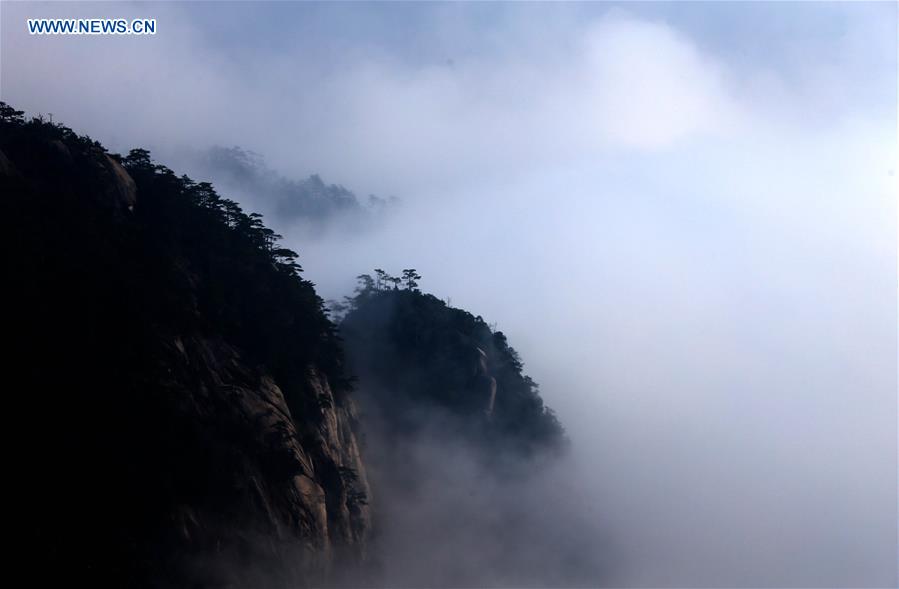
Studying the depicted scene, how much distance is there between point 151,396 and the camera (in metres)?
53.8

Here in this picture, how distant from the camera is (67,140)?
65.6 metres

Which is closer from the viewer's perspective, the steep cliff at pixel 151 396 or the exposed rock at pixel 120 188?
the steep cliff at pixel 151 396

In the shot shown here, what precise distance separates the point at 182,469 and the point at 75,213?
1833cm

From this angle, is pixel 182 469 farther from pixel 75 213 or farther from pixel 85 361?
pixel 75 213

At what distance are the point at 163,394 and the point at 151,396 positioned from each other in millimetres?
975

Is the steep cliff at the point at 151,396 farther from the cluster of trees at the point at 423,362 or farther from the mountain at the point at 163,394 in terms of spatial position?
the cluster of trees at the point at 423,362

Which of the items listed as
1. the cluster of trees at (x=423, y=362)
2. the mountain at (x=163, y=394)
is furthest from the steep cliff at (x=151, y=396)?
Result: the cluster of trees at (x=423, y=362)

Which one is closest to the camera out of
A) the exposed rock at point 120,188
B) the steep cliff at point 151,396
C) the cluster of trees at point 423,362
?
the steep cliff at point 151,396

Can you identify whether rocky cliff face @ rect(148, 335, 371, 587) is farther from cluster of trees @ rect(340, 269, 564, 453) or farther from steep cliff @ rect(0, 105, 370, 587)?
cluster of trees @ rect(340, 269, 564, 453)

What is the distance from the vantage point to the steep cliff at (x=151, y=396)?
47.1m

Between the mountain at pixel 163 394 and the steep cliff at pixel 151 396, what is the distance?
0.38 ft

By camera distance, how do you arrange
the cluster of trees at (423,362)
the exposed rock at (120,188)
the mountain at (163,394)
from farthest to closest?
the cluster of trees at (423,362)
the exposed rock at (120,188)
the mountain at (163,394)

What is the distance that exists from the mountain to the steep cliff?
116 mm

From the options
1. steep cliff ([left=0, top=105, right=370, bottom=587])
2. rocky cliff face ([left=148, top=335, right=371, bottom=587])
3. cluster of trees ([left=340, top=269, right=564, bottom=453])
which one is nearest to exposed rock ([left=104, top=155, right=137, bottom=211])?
steep cliff ([left=0, top=105, right=370, bottom=587])
